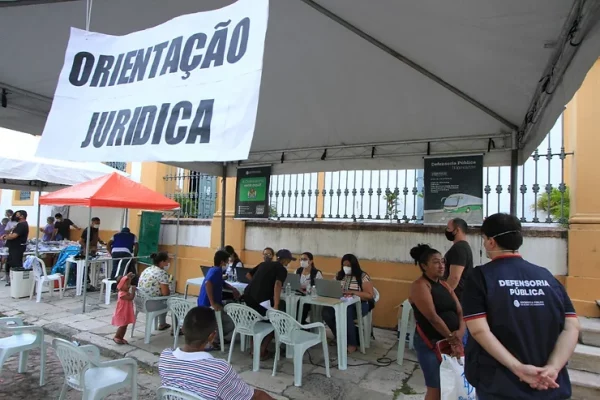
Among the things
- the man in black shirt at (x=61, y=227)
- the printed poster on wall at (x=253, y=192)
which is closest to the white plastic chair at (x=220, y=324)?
the printed poster on wall at (x=253, y=192)

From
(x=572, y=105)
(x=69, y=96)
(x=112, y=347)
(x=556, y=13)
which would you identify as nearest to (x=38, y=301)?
(x=112, y=347)

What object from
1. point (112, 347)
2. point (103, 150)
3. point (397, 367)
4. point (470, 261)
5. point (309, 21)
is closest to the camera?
point (103, 150)

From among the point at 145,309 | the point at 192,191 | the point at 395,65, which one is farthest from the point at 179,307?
the point at 192,191

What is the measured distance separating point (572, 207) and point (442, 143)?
201 cm

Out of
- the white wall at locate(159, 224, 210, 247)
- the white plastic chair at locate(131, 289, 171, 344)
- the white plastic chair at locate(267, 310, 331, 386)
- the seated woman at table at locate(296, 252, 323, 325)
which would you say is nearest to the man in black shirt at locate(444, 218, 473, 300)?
the white plastic chair at locate(267, 310, 331, 386)

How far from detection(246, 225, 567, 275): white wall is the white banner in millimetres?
5122

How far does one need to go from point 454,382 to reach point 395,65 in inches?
106

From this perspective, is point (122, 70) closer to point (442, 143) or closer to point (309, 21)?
point (309, 21)

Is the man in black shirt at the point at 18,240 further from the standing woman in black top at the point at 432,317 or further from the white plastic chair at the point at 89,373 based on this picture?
the standing woman in black top at the point at 432,317

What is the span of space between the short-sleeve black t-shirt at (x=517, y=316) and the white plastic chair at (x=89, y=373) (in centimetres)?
247

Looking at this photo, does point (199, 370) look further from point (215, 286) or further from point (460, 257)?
point (460, 257)

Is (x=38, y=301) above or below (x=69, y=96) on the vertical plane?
below

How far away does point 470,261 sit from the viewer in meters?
3.73

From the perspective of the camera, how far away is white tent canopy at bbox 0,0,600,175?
7.88 feet
